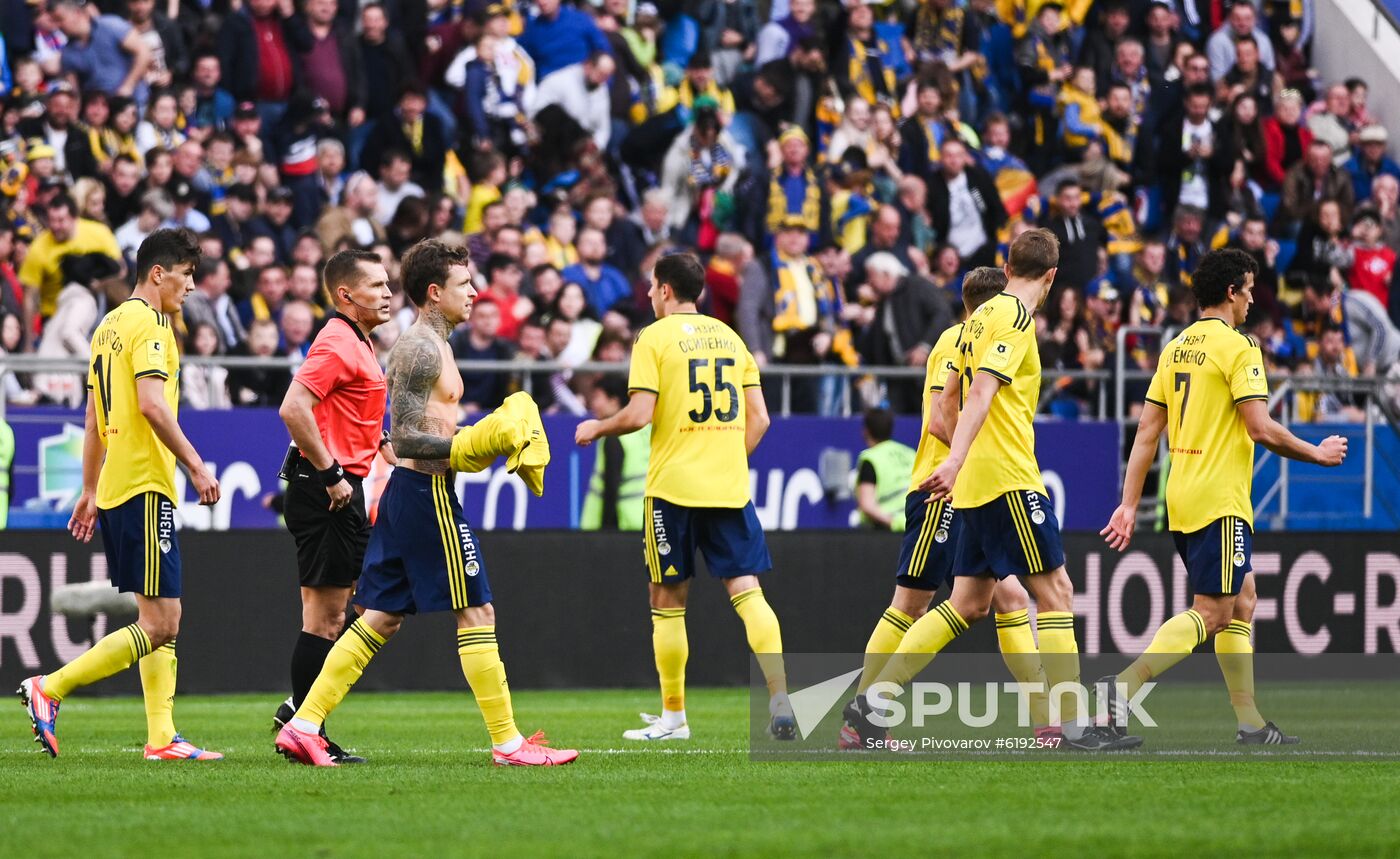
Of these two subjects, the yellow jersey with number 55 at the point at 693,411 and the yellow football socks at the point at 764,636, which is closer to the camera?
the yellow football socks at the point at 764,636

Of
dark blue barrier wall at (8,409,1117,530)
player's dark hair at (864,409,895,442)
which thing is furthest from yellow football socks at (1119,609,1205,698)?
dark blue barrier wall at (8,409,1117,530)

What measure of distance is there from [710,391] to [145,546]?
298 cm

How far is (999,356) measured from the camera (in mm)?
9172

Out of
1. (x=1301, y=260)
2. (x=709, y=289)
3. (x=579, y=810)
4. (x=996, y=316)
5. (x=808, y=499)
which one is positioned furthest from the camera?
(x=1301, y=260)

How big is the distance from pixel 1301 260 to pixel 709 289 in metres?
7.16

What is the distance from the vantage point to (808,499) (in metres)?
17.4

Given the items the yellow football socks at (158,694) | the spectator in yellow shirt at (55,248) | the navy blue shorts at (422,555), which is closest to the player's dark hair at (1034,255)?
the navy blue shorts at (422,555)

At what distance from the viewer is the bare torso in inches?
342

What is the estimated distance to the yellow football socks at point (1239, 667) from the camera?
34.0ft

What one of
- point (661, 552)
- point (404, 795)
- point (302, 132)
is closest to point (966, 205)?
point (302, 132)

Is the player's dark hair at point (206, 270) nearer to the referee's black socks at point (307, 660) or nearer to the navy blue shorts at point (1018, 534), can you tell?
the referee's black socks at point (307, 660)

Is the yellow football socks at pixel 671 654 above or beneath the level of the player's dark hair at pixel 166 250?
beneath

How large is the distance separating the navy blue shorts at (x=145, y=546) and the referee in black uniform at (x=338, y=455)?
25.8 inches

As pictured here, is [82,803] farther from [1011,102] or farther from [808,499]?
[1011,102]
